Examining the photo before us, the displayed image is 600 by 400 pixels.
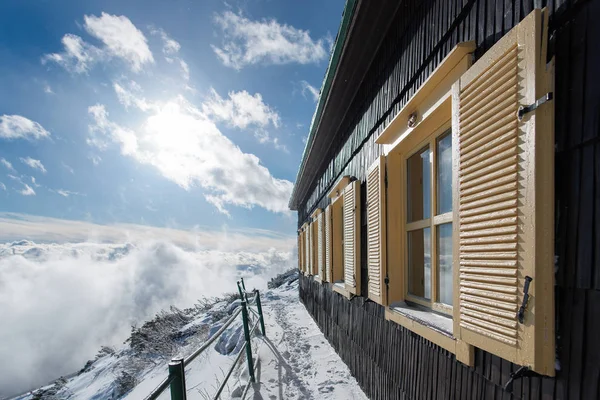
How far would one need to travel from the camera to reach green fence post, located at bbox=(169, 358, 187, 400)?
1745 millimetres

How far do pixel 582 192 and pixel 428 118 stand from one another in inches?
48.1

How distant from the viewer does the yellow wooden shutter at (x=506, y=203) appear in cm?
125

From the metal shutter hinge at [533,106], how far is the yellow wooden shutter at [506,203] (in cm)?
2

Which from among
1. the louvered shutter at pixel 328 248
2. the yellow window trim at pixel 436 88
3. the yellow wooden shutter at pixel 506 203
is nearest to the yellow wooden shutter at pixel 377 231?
the yellow window trim at pixel 436 88

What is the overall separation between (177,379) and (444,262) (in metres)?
1.86

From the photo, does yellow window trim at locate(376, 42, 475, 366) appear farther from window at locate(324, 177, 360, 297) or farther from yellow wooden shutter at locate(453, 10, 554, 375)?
window at locate(324, 177, 360, 297)

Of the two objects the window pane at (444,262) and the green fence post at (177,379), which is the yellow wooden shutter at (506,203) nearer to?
the window pane at (444,262)

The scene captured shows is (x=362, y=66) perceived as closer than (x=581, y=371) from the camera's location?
No

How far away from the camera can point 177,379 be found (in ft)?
5.81

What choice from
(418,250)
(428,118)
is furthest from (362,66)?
(418,250)

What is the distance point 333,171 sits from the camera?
6.04 m

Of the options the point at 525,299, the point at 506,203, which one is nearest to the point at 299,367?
the point at 525,299

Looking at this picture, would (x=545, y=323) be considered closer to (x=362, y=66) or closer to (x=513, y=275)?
(x=513, y=275)

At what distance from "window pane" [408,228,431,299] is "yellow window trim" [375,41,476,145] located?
844 mm
